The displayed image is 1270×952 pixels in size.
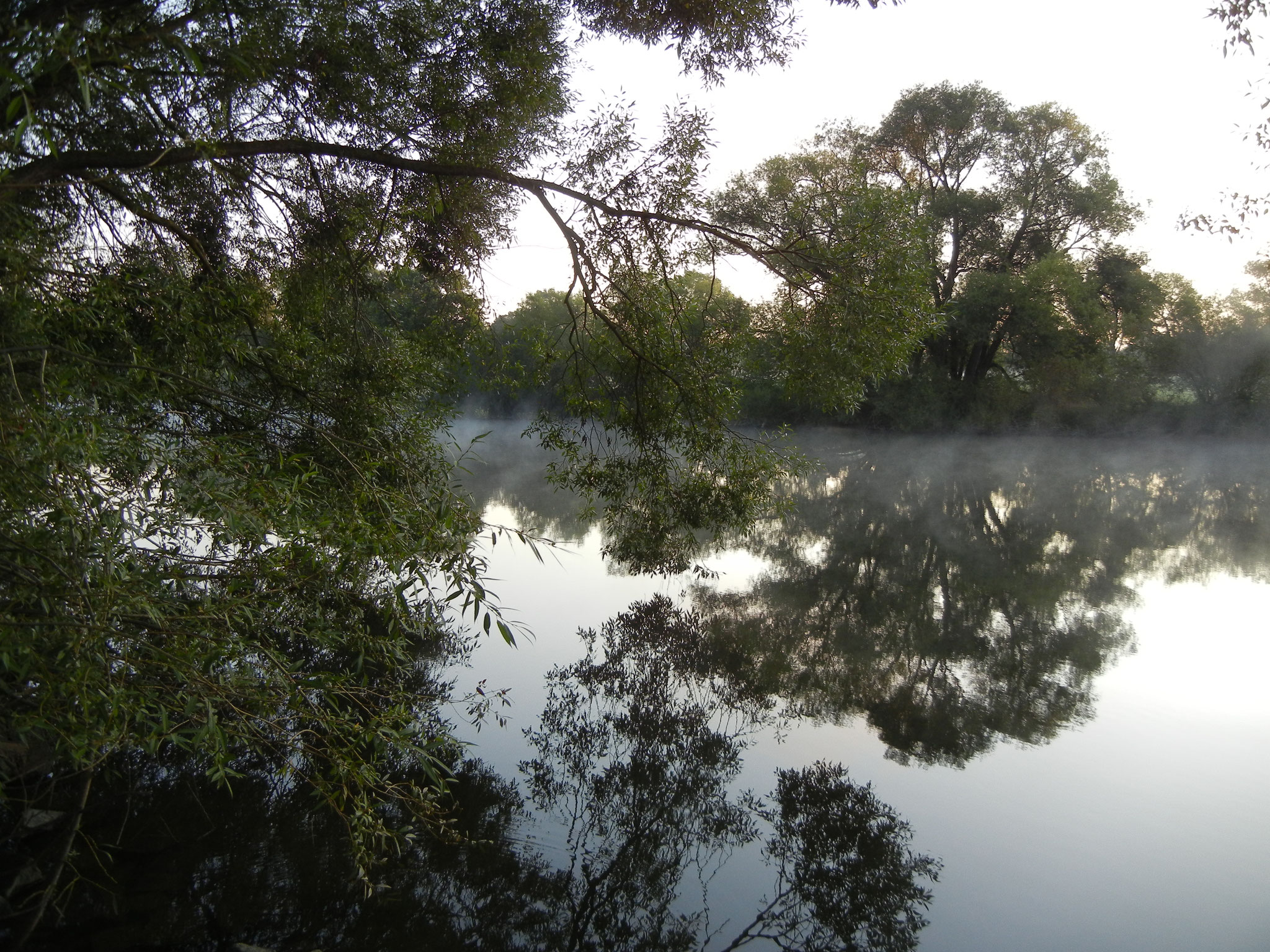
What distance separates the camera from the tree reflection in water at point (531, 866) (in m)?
3.76

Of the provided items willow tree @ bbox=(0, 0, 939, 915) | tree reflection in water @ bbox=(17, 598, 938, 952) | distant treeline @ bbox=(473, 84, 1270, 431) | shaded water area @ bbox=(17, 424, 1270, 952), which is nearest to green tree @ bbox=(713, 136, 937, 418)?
willow tree @ bbox=(0, 0, 939, 915)

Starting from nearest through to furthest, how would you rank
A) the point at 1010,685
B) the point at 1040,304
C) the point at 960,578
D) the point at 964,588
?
the point at 1010,685, the point at 964,588, the point at 960,578, the point at 1040,304

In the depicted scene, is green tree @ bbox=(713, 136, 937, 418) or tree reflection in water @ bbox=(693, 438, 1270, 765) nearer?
green tree @ bbox=(713, 136, 937, 418)

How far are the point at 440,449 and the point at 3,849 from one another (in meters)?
3.04

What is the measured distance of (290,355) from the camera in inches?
212

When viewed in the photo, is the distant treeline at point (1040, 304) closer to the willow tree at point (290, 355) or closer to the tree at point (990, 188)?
the tree at point (990, 188)

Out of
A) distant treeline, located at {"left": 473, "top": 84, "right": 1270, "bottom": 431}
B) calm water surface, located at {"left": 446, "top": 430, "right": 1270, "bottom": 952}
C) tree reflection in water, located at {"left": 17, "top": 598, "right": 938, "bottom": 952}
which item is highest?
distant treeline, located at {"left": 473, "top": 84, "right": 1270, "bottom": 431}

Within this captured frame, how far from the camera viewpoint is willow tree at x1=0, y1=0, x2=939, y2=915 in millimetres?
2488

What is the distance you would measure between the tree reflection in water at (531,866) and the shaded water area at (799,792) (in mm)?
16

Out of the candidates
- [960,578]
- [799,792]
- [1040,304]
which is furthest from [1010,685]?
[1040,304]

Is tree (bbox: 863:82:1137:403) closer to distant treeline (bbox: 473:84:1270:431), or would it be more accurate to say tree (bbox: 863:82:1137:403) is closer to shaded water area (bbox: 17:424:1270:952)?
distant treeline (bbox: 473:84:1270:431)

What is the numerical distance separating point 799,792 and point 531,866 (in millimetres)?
1759

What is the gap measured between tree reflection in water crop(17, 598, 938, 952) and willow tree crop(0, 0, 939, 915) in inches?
12.6

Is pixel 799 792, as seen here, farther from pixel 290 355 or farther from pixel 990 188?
pixel 990 188
